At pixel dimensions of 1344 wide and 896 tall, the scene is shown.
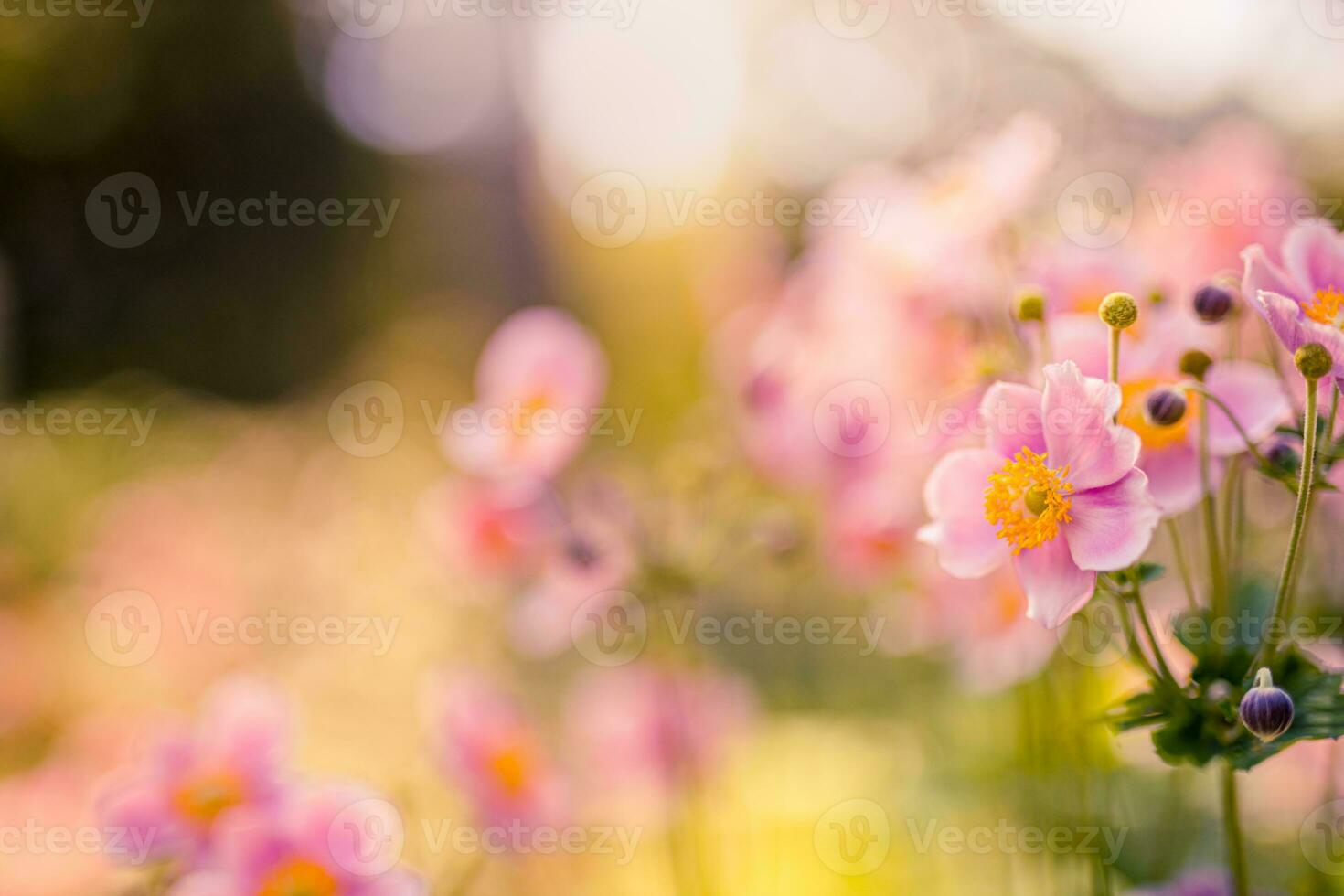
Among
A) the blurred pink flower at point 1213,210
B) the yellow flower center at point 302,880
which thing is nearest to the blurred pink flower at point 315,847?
the yellow flower center at point 302,880

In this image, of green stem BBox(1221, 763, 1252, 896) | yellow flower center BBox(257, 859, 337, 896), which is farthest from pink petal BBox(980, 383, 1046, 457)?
yellow flower center BBox(257, 859, 337, 896)

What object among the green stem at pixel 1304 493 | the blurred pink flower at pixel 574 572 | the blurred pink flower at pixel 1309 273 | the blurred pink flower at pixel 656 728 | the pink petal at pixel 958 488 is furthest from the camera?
the blurred pink flower at pixel 656 728

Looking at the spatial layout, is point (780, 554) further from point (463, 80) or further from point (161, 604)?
point (463, 80)

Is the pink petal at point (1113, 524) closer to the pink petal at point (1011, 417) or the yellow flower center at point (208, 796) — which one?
the pink petal at point (1011, 417)

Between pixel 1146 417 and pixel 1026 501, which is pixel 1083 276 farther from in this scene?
pixel 1026 501

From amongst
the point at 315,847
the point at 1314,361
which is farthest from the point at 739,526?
the point at 1314,361

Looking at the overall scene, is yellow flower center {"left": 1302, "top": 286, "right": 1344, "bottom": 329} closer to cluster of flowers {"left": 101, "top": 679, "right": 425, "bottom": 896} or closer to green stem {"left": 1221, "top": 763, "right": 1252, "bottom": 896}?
green stem {"left": 1221, "top": 763, "right": 1252, "bottom": 896}
